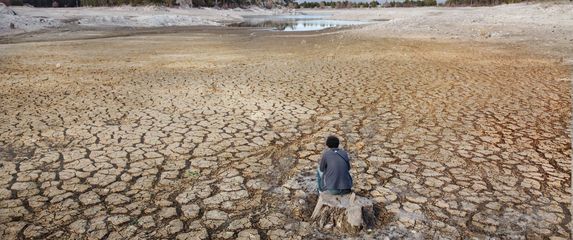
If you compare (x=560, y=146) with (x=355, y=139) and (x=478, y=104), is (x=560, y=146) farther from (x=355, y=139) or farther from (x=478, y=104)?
(x=355, y=139)

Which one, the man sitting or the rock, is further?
the man sitting

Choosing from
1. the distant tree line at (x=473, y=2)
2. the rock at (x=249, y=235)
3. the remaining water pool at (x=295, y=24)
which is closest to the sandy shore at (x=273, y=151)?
the rock at (x=249, y=235)

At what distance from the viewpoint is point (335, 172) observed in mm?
3447

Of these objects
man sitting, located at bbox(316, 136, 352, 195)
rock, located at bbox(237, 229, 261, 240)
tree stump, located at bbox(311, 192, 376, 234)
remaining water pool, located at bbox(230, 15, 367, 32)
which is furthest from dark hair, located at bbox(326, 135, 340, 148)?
remaining water pool, located at bbox(230, 15, 367, 32)

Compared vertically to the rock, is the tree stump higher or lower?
higher

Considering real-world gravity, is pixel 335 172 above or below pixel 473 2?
below

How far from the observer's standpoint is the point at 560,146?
5273 millimetres

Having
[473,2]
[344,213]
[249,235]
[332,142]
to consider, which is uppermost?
[473,2]

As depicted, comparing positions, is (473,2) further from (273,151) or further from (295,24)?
(273,151)

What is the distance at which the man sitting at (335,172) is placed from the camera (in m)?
3.46

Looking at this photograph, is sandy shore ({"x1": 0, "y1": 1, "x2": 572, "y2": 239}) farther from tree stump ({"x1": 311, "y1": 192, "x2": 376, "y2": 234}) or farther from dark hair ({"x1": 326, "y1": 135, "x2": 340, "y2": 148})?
dark hair ({"x1": 326, "y1": 135, "x2": 340, "y2": 148})

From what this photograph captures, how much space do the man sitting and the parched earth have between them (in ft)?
1.32

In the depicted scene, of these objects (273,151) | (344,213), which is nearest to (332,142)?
(344,213)

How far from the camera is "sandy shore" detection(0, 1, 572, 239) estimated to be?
3529 mm
